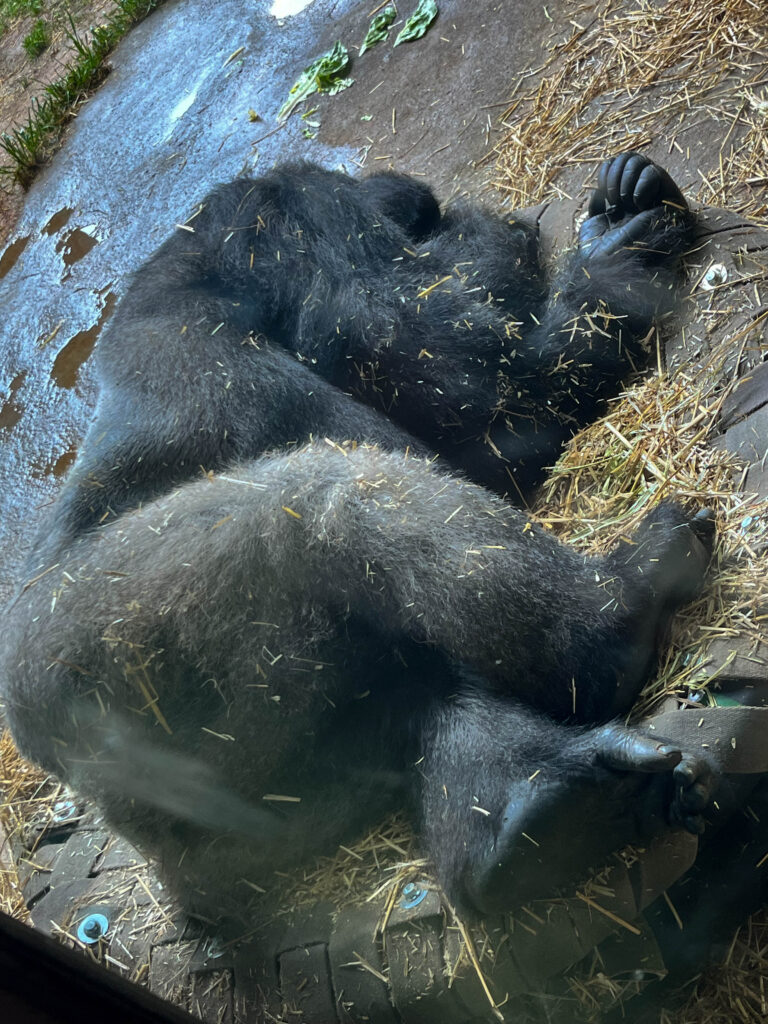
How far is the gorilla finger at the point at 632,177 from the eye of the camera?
151 inches

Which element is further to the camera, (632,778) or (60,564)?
(60,564)

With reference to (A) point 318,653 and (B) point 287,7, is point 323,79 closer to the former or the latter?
(B) point 287,7

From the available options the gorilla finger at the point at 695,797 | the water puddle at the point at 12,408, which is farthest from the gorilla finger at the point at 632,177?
the water puddle at the point at 12,408

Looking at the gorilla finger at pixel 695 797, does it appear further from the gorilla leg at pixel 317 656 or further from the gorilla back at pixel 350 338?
the gorilla back at pixel 350 338

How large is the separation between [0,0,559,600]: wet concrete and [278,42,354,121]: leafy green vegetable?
0.08 m

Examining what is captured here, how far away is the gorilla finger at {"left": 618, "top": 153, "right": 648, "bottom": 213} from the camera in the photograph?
384 centimetres

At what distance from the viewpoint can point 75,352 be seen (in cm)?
512

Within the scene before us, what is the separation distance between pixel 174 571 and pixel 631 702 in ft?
4.38

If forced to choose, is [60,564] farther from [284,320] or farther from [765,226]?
[765,226]

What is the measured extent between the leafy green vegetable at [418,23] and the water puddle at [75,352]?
2701mm

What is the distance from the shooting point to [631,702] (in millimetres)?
2594

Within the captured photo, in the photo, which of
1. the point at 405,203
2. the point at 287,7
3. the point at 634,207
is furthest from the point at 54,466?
the point at 287,7

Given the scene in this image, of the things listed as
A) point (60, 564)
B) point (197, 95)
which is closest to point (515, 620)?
point (60, 564)

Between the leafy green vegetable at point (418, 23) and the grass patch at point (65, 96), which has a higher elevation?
the grass patch at point (65, 96)
